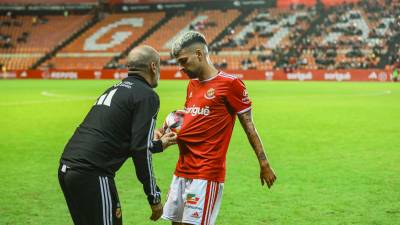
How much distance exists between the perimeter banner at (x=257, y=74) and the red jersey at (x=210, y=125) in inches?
1359

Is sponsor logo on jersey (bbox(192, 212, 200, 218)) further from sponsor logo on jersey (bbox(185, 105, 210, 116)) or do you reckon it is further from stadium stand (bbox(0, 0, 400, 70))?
stadium stand (bbox(0, 0, 400, 70))

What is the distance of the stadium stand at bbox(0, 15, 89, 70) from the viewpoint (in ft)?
191

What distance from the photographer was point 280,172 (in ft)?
30.9

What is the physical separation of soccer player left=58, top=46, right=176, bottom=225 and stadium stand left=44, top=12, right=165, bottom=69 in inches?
2000

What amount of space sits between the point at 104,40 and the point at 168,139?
5572 centimetres

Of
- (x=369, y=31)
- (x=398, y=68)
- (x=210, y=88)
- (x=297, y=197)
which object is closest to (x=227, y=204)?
(x=297, y=197)

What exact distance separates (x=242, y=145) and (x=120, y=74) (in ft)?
115

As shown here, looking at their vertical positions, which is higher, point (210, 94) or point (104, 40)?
point (104, 40)

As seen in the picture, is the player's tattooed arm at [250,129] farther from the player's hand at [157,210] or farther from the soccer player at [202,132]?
the player's hand at [157,210]

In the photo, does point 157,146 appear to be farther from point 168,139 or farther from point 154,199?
point 154,199

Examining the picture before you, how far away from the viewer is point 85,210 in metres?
4.17

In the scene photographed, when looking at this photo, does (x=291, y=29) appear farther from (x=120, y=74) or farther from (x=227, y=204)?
(x=227, y=204)

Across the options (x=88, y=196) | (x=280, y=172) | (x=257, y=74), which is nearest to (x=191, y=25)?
(x=257, y=74)

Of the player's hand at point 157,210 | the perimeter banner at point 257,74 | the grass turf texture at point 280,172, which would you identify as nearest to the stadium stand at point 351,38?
the perimeter banner at point 257,74
